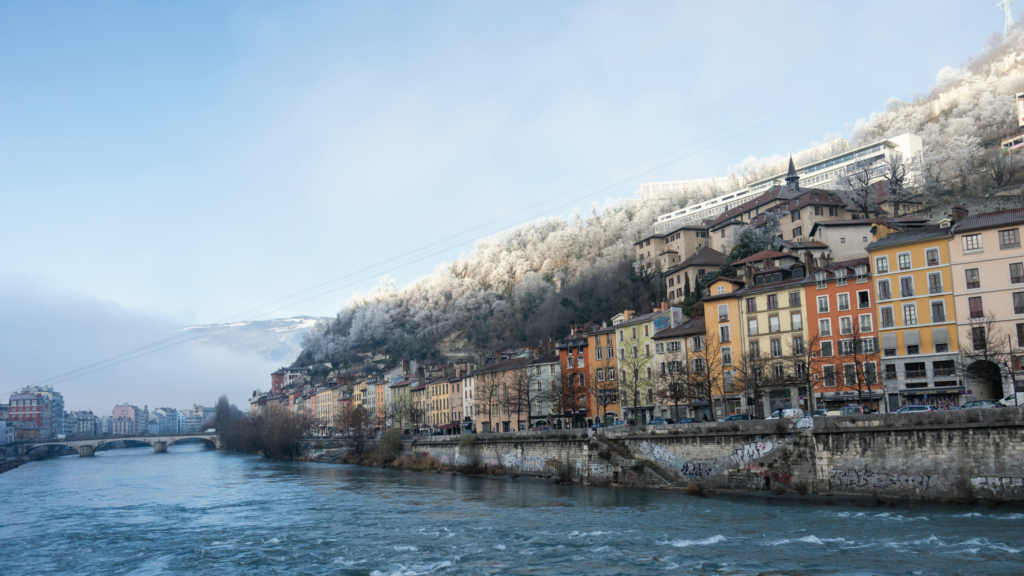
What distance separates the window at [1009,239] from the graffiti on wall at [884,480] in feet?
62.7

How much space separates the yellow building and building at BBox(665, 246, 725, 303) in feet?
111

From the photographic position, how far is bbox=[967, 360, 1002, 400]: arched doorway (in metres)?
42.8

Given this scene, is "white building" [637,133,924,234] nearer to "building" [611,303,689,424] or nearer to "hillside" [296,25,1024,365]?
"hillside" [296,25,1024,365]

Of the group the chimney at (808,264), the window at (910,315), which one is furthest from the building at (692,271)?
the window at (910,315)

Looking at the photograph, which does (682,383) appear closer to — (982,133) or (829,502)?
(829,502)

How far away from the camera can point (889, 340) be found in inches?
1887

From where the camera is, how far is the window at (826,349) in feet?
166

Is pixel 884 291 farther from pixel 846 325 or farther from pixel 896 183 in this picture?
pixel 896 183

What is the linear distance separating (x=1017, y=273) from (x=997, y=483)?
18.3 metres

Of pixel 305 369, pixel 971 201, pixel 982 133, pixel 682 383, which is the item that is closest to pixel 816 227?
pixel 971 201

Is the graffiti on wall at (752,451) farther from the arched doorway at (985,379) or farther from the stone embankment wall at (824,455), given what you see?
the arched doorway at (985,379)

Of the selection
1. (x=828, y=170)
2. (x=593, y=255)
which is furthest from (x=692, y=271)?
(x=593, y=255)

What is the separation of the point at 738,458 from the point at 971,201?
63.6 metres

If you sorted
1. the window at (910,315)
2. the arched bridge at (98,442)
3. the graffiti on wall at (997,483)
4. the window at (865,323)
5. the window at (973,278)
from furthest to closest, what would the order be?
the arched bridge at (98,442)
the window at (865,323)
the window at (910,315)
the window at (973,278)
the graffiti on wall at (997,483)
